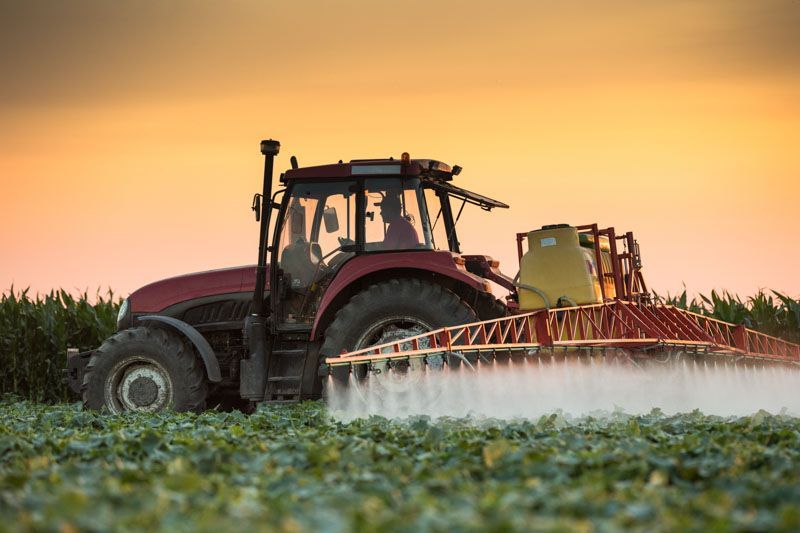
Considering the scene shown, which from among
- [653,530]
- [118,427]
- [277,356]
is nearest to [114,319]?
[277,356]

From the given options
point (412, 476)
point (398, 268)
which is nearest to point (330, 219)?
point (398, 268)

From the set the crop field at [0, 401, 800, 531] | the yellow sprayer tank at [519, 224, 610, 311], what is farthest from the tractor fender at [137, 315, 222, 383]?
the yellow sprayer tank at [519, 224, 610, 311]

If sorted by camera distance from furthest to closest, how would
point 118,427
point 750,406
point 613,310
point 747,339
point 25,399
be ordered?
point 25,399 < point 747,339 < point 750,406 < point 613,310 < point 118,427

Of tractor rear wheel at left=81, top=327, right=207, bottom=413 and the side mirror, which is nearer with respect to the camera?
the side mirror

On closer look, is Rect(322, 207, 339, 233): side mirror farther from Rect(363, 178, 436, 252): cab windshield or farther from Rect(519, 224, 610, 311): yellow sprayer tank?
Rect(519, 224, 610, 311): yellow sprayer tank

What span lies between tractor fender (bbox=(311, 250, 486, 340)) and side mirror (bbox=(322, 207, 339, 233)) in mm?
641

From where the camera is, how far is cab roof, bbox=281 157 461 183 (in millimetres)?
11367

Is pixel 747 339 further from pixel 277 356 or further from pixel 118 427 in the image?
pixel 118 427

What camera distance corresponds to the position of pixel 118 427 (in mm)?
9711

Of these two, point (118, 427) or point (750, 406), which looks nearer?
point (118, 427)

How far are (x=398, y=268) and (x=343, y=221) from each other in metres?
0.98

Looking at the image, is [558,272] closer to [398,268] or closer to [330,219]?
[398,268]

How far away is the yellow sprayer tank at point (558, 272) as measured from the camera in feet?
39.0

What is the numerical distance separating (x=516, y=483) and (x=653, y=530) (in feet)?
4.30
